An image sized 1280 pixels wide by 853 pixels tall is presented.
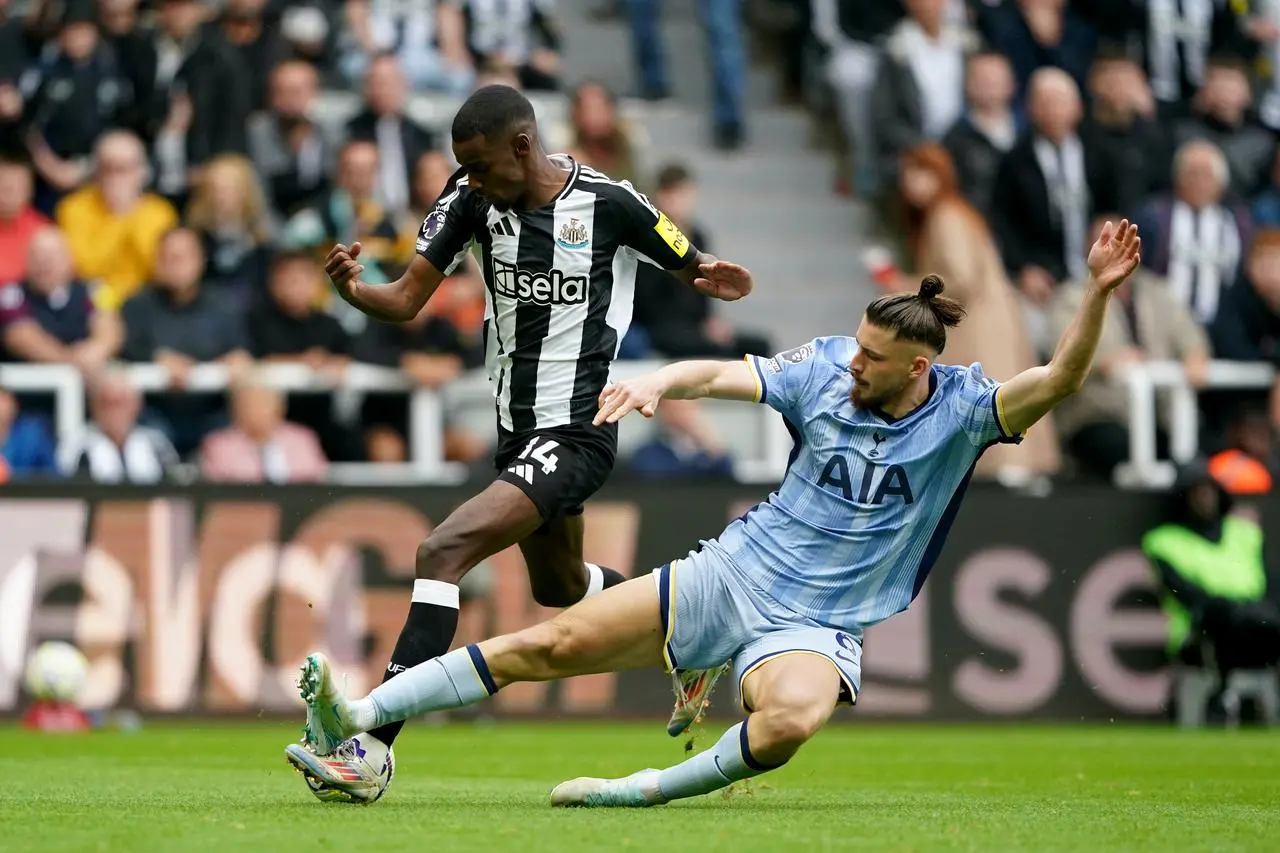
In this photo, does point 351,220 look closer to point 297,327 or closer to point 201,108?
point 297,327

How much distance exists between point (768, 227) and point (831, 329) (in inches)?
50.8

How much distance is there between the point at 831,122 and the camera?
19.1 metres

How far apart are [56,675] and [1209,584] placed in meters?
7.35

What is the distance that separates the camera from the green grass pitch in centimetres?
646

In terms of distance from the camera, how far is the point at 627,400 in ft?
23.4

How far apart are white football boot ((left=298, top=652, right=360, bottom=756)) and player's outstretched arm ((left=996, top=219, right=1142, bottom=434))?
8.36 ft

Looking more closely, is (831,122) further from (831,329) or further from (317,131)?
(317,131)

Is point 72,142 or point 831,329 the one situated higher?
point 72,142

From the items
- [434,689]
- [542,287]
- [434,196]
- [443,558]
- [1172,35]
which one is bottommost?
[434,689]

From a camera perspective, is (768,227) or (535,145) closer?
(535,145)

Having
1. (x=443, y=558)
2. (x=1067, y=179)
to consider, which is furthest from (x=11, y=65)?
(x=443, y=558)

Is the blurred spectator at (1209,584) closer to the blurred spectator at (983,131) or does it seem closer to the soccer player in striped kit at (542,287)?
the blurred spectator at (983,131)

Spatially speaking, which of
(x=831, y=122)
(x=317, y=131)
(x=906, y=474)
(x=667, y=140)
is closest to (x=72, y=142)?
(x=317, y=131)

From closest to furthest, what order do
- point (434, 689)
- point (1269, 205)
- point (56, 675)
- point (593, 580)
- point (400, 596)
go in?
point (434, 689) < point (593, 580) < point (56, 675) < point (400, 596) < point (1269, 205)
